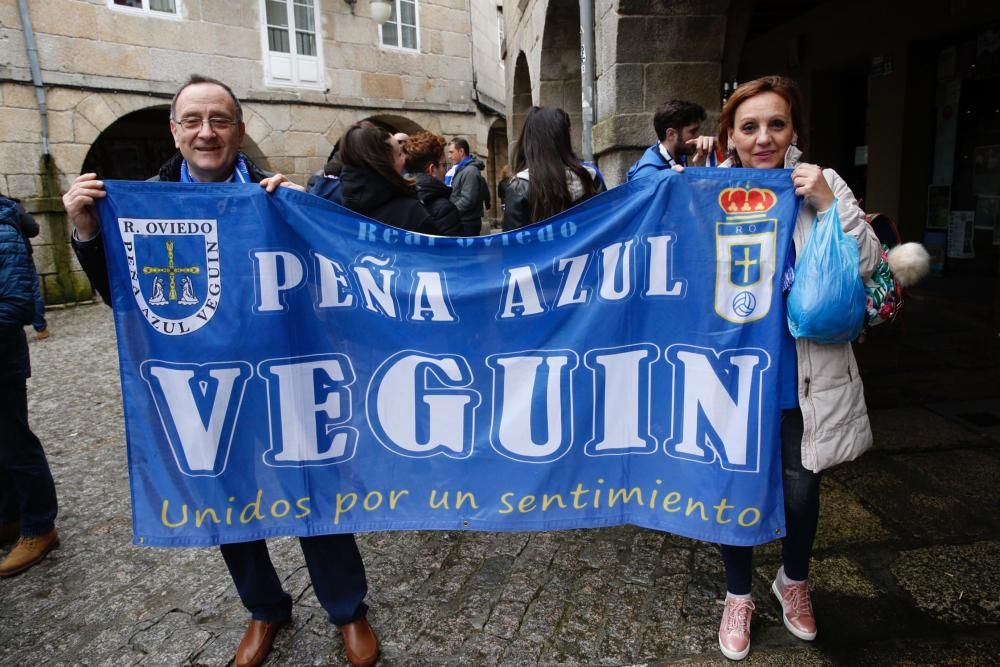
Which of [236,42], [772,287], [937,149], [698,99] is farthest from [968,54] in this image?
[236,42]

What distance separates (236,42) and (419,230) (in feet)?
37.6

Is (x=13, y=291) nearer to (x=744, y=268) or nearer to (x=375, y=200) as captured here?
(x=375, y=200)

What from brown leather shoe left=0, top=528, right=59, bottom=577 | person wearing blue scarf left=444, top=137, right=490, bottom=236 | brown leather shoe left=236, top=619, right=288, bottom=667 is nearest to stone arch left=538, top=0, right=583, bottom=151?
person wearing blue scarf left=444, top=137, right=490, bottom=236

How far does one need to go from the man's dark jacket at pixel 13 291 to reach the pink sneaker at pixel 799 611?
10.8ft

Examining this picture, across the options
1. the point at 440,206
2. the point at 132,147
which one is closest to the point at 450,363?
the point at 440,206

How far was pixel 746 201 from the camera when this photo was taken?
2229 millimetres

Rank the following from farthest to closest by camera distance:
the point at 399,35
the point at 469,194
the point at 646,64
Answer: the point at 399,35, the point at 469,194, the point at 646,64

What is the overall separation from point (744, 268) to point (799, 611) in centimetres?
124

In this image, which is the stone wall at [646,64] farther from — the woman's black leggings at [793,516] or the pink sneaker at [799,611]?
the pink sneaker at [799,611]

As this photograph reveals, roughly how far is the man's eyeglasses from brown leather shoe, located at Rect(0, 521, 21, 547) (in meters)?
2.33

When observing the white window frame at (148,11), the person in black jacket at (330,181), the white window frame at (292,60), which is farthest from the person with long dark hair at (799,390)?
the white window frame at (292,60)

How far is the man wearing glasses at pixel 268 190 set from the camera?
7.30 ft

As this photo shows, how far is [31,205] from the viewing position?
33.7 feet

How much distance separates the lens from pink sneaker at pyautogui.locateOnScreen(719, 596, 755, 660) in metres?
2.32
